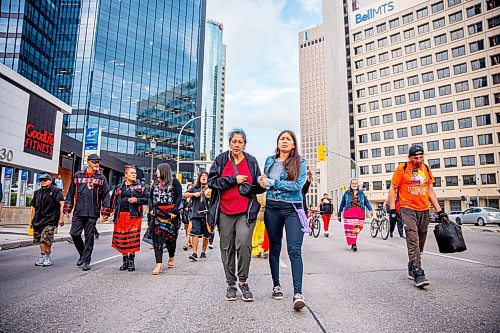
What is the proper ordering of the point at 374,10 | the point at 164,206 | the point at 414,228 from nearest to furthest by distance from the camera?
the point at 414,228 → the point at 164,206 → the point at 374,10

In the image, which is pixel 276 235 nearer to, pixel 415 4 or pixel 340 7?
pixel 415 4

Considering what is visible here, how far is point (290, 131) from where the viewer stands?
4.39m

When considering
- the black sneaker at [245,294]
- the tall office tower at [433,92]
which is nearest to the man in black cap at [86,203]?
the black sneaker at [245,294]

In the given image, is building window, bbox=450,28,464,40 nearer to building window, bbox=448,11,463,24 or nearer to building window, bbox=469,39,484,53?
building window, bbox=448,11,463,24

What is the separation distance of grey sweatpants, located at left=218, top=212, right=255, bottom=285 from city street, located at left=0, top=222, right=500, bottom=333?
0.33 meters

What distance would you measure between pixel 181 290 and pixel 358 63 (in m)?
71.9

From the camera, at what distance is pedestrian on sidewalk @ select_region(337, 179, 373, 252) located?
9.18 metres

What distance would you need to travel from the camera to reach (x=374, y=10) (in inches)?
2672

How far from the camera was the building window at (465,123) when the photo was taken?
2138 inches

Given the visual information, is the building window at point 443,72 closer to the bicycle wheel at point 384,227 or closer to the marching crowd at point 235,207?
the bicycle wheel at point 384,227

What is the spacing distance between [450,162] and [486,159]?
489cm

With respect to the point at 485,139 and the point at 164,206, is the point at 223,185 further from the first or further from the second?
the point at 485,139

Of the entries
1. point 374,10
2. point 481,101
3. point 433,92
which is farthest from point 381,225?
point 374,10

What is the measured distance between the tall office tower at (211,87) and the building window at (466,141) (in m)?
105
